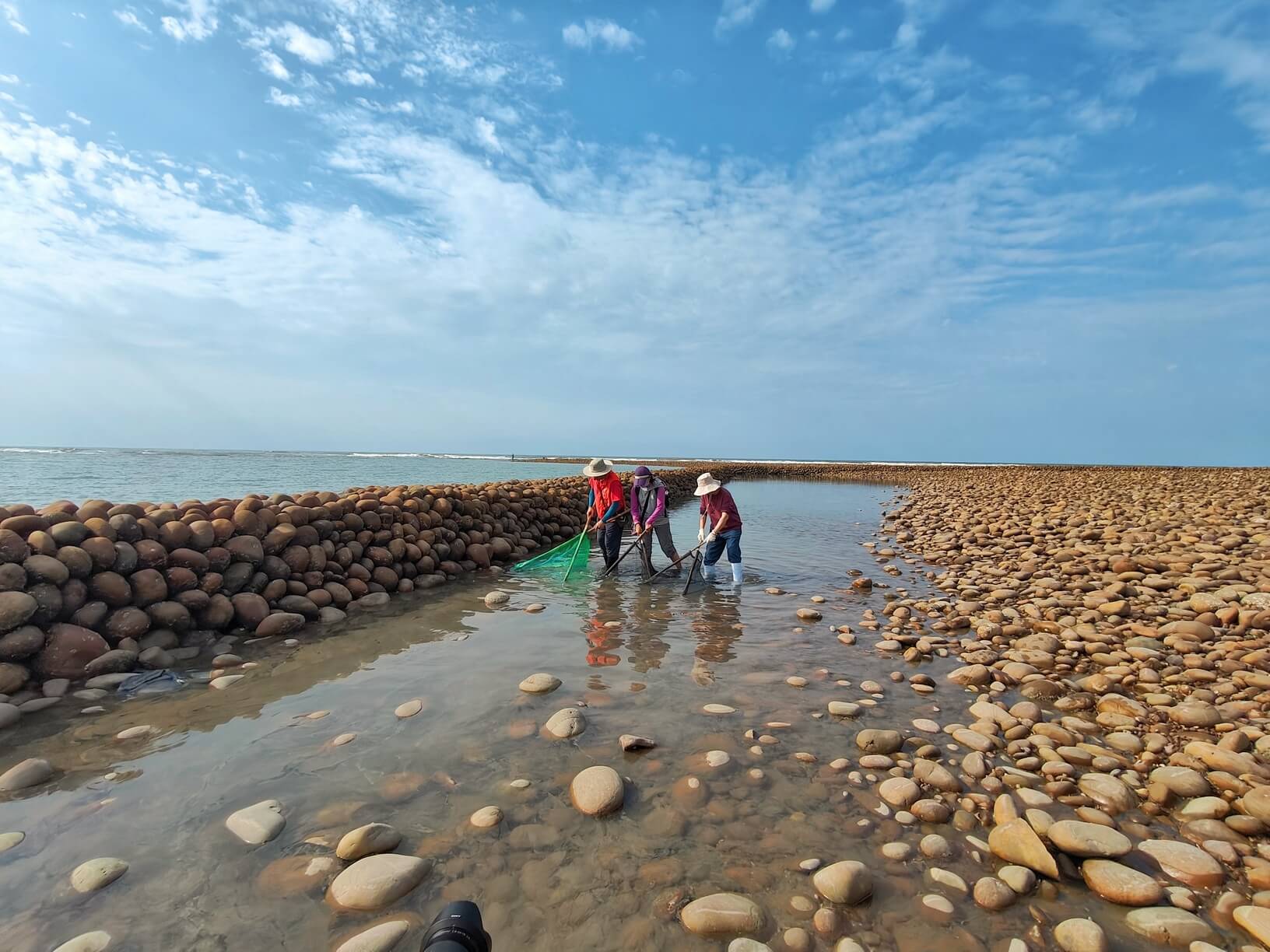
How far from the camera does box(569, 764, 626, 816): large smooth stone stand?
3.15 meters

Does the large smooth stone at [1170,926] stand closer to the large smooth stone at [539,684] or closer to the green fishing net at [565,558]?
the large smooth stone at [539,684]

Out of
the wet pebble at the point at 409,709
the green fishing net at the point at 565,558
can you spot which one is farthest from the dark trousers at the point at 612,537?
the wet pebble at the point at 409,709

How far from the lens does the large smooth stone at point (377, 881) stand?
250cm

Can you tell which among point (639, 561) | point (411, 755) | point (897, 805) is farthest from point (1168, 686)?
point (639, 561)

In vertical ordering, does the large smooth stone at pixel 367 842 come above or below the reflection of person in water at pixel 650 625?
above

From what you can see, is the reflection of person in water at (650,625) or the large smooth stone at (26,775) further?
the reflection of person in water at (650,625)

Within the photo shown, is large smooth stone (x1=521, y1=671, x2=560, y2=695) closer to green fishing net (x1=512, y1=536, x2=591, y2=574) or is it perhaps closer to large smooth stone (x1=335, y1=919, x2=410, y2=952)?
large smooth stone (x1=335, y1=919, x2=410, y2=952)

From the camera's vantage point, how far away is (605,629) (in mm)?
6773

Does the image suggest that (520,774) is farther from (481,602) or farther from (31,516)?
(31,516)

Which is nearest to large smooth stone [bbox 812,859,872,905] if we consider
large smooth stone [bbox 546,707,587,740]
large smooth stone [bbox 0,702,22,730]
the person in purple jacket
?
large smooth stone [bbox 546,707,587,740]

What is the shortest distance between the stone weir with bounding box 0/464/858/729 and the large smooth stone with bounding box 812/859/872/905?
17.9 feet

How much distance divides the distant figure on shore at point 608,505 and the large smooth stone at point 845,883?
777cm

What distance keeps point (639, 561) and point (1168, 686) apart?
808 centimetres

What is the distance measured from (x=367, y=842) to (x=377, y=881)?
0.98ft
